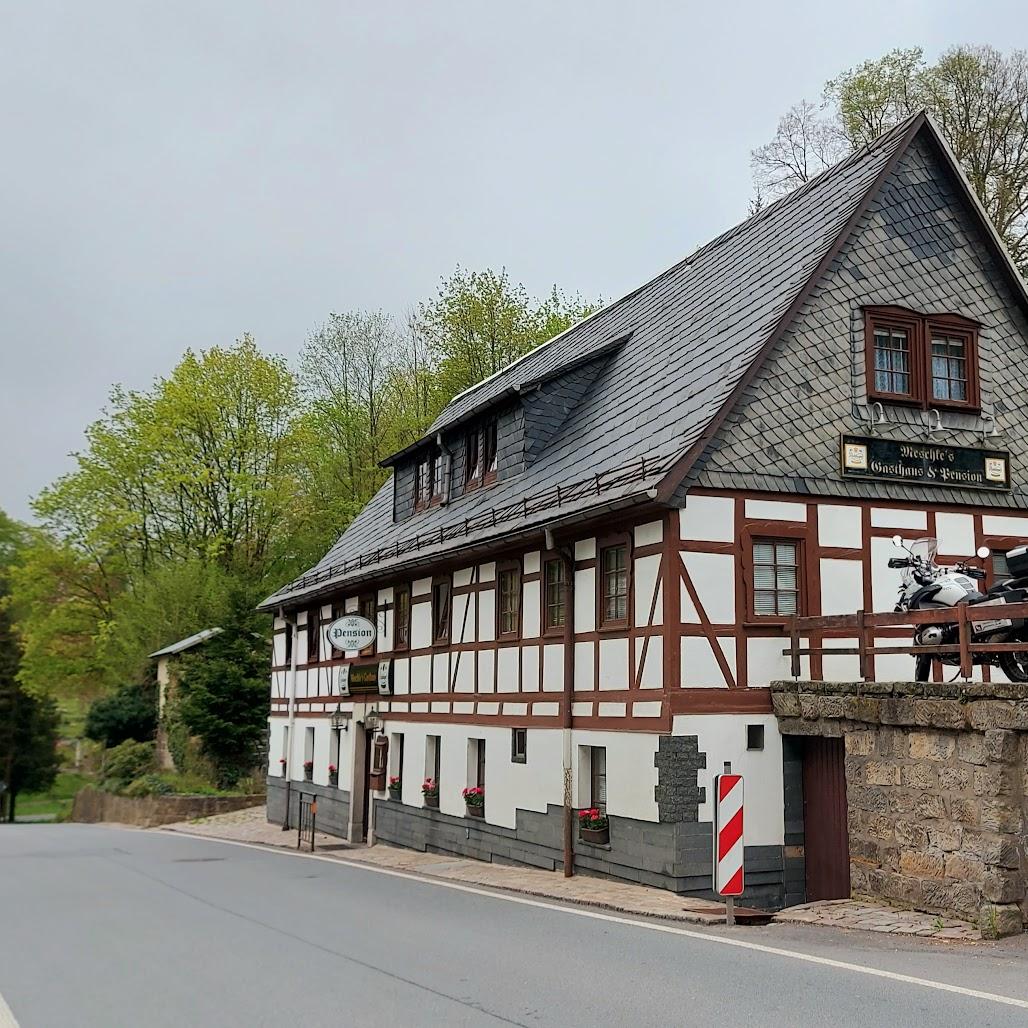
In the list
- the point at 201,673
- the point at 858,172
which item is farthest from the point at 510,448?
the point at 201,673

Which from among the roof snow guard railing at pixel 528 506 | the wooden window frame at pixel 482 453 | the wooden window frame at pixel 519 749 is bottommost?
the wooden window frame at pixel 519 749

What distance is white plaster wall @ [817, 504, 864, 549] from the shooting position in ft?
53.5

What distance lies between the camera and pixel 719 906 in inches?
543

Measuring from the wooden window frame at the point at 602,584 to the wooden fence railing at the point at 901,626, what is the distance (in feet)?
6.73

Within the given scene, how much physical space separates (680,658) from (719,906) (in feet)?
9.51

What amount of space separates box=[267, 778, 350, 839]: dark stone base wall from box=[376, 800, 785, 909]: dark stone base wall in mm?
7383

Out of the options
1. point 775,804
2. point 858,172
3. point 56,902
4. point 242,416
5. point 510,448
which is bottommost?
point 56,902

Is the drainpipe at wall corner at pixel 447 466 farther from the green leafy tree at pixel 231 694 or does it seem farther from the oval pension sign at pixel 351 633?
the green leafy tree at pixel 231 694

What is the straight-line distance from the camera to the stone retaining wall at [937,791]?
11.5 m

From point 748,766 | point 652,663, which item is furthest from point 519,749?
point 748,766

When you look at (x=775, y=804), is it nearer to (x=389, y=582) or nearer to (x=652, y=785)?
(x=652, y=785)

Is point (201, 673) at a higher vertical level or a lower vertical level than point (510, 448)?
lower

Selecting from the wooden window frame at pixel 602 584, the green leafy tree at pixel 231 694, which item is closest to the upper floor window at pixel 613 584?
the wooden window frame at pixel 602 584

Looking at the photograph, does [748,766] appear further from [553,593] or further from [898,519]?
[553,593]
